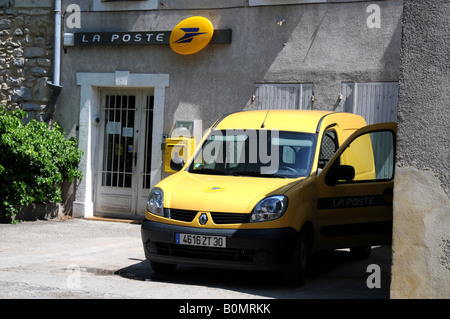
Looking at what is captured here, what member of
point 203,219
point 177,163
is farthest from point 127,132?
point 203,219

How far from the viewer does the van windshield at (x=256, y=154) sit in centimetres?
793

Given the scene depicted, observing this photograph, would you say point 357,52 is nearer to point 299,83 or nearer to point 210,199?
point 299,83

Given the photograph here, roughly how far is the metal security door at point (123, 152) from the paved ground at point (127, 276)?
2482 mm

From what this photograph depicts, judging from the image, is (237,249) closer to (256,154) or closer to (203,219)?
(203,219)

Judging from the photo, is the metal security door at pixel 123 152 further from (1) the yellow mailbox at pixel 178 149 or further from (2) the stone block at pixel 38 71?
(2) the stone block at pixel 38 71

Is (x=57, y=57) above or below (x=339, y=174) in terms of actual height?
above

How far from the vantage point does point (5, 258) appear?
28.7 feet

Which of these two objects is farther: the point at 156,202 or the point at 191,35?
the point at 191,35

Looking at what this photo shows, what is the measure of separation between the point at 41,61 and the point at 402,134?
30.8ft

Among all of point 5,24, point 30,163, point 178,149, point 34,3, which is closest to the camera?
point 30,163

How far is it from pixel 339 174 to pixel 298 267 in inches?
46.8

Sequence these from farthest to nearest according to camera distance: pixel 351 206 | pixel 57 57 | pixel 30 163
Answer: pixel 57 57 < pixel 30 163 < pixel 351 206

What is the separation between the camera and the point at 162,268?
7746 millimetres
